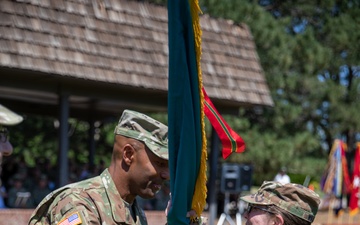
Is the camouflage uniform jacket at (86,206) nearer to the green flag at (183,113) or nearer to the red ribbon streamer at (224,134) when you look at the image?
the green flag at (183,113)

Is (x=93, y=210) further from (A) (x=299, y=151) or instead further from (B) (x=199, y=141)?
(A) (x=299, y=151)

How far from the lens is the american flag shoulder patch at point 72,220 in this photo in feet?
12.3

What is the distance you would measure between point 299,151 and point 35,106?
14534 mm

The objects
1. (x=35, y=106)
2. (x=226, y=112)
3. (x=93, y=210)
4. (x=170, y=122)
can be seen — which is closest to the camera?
(x=170, y=122)

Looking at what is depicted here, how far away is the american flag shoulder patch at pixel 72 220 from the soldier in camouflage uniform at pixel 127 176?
0.71 ft

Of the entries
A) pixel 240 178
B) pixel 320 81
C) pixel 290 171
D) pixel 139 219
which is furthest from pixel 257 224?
pixel 320 81

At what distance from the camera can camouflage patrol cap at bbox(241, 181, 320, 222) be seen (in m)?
4.27

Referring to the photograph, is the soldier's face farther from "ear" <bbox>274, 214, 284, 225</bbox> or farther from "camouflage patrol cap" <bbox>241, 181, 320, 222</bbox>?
"ear" <bbox>274, 214, 284, 225</bbox>

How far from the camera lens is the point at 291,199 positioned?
4297 millimetres

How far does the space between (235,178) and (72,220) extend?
15.5 m

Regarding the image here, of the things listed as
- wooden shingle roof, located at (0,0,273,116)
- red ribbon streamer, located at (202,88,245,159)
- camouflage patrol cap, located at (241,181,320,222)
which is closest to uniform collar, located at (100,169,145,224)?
camouflage patrol cap, located at (241,181,320,222)

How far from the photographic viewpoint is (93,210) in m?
3.99

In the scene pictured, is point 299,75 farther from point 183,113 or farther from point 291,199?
point 183,113

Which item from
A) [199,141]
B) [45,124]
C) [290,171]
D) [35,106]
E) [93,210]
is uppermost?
[199,141]
